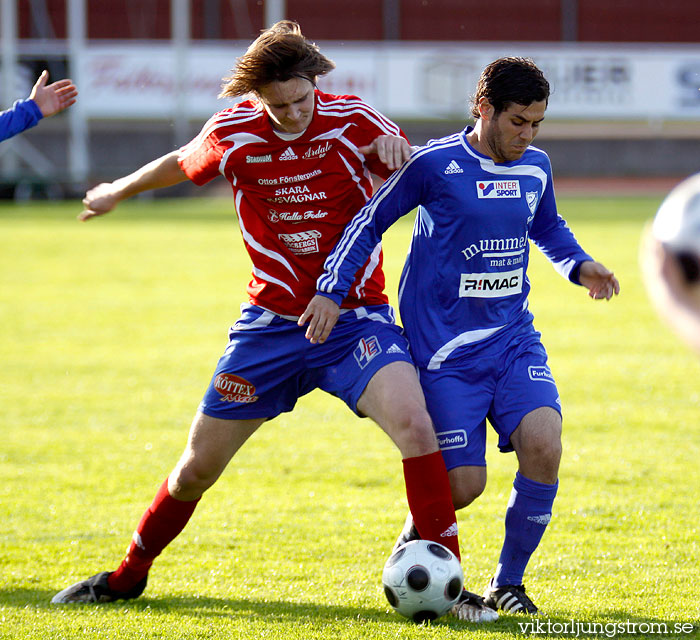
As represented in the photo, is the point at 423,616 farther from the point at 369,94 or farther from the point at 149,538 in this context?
the point at 369,94

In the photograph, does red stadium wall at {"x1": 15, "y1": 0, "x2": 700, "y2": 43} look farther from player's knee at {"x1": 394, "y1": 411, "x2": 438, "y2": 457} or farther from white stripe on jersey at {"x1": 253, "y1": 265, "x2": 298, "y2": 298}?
player's knee at {"x1": 394, "y1": 411, "x2": 438, "y2": 457}

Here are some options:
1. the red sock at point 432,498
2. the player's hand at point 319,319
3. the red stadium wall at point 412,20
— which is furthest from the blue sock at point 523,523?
the red stadium wall at point 412,20

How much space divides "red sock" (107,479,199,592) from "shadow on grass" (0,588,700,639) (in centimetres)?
10

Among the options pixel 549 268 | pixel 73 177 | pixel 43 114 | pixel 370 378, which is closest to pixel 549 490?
pixel 370 378

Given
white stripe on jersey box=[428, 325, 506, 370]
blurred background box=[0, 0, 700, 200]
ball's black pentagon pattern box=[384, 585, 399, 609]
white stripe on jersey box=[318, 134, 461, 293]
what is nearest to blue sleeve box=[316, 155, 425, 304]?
white stripe on jersey box=[318, 134, 461, 293]

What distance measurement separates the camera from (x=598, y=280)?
414 cm

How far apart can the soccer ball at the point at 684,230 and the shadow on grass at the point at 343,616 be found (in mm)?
2251

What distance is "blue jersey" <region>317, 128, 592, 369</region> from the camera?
404 centimetres

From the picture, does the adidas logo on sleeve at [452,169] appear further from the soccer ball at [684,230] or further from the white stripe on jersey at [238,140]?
the soccer ball at [684,230]

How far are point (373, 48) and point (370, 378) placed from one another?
27.1 metres

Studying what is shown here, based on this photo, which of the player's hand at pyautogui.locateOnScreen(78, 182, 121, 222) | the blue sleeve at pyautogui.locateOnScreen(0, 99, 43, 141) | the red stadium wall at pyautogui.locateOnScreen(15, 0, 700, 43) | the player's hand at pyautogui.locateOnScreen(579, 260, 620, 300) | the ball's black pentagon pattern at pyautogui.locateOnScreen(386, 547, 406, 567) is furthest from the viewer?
the red stadium wall at pyautogui.locateOnScreen(15, 0, 700, 43)

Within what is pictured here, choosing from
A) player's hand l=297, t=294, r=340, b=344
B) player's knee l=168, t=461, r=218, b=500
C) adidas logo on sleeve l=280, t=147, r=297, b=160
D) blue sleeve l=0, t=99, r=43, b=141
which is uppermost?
blue sleeve l=0, t=99, r=43, b=141

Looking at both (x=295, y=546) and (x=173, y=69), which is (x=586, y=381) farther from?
(x=173, y=69)

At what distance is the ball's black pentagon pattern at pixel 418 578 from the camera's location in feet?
12.1
